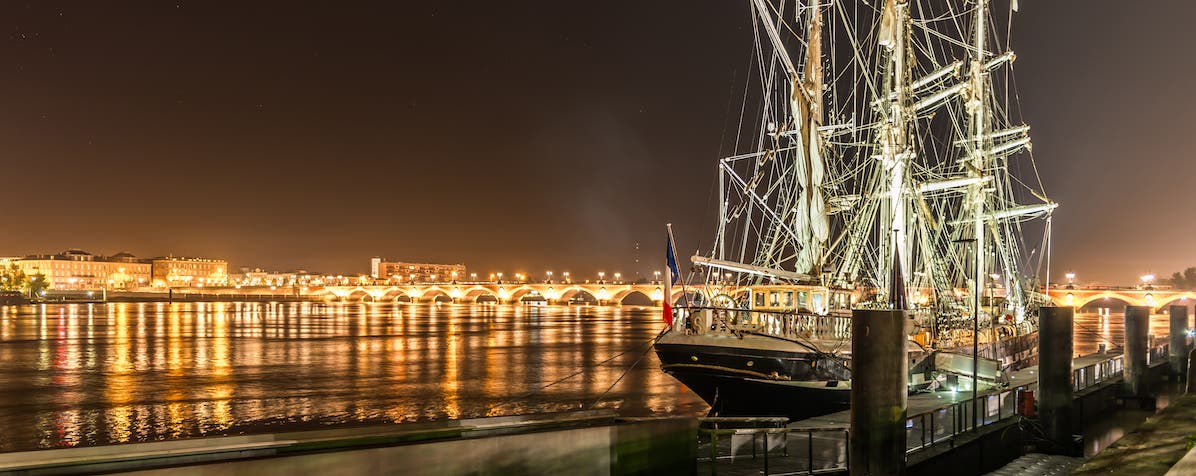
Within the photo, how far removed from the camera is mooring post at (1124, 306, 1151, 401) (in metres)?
31.2

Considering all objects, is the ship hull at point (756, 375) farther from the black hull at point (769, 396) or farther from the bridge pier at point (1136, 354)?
the bridge pier at point (1136, 354)

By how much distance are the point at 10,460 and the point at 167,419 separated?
24.1 m

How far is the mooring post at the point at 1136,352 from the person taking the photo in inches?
1230

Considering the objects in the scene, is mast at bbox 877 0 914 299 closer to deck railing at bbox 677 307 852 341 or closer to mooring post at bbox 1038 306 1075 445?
deck railing at bbox 677 307 852 341

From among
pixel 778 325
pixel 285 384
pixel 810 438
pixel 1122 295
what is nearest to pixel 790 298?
pixel 778 325

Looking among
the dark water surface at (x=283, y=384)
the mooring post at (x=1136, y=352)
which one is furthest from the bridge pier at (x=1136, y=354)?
the dark water surface at (x=283, y=384)

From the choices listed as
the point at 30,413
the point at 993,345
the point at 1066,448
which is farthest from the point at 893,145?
the point at 30,413

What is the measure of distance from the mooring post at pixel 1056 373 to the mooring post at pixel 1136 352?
456 inches

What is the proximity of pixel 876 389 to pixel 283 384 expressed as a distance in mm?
32906

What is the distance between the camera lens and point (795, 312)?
92.4ft

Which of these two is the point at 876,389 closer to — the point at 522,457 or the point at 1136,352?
the point at 522,457

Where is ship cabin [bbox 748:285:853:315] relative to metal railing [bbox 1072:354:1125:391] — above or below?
above

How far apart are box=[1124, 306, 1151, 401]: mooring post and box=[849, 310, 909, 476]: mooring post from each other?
20.8m

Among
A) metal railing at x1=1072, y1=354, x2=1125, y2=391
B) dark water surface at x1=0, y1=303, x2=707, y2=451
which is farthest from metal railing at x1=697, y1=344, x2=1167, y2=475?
dark water surface at x1=0, y1=303, x2=707, y2=451
